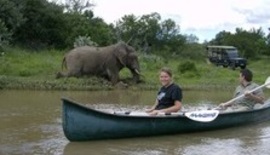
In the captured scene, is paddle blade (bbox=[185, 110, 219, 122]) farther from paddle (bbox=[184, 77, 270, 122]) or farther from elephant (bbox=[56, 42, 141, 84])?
elephant (bbox=[56, 42, 141, 84])

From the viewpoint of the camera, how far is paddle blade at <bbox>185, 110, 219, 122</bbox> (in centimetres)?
1005

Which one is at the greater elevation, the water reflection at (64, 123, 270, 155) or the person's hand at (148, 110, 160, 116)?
the person's hand at (148, 110, 160, 116)

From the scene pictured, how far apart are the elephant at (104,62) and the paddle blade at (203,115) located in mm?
10274

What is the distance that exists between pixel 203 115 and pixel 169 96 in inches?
32.5

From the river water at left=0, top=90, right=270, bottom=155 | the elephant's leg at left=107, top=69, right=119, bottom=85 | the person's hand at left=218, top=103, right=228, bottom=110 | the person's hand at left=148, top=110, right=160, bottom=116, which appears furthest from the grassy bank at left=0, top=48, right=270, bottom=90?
the person's hand at left=148, top=110, right=160, bottom=116

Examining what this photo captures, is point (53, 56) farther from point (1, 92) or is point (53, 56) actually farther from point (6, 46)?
point (1, 92)

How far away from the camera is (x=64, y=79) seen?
65.3 feet

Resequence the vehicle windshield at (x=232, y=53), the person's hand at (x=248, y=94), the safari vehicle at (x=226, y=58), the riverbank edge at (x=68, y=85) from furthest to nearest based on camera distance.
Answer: the vehicle windshield at (x=232, y=53) < the safari vehicle at (x=226, y=58) < the riverbank edge at (x=68, y=85) < the person's hand at (x=248, y=94)

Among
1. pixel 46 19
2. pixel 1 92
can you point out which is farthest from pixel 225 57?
pixel 1 92

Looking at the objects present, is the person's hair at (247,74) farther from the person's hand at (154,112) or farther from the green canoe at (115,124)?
the person's hand at (154,112)

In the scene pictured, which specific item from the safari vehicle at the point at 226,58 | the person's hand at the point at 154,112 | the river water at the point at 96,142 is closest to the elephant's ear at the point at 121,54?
the river water at the point at 96,142

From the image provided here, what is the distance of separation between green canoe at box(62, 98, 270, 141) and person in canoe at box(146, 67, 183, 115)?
0.21 m

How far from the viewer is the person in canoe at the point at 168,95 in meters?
9.78

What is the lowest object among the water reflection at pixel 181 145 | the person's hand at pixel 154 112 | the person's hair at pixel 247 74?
the water reflection at pixel 181 145
